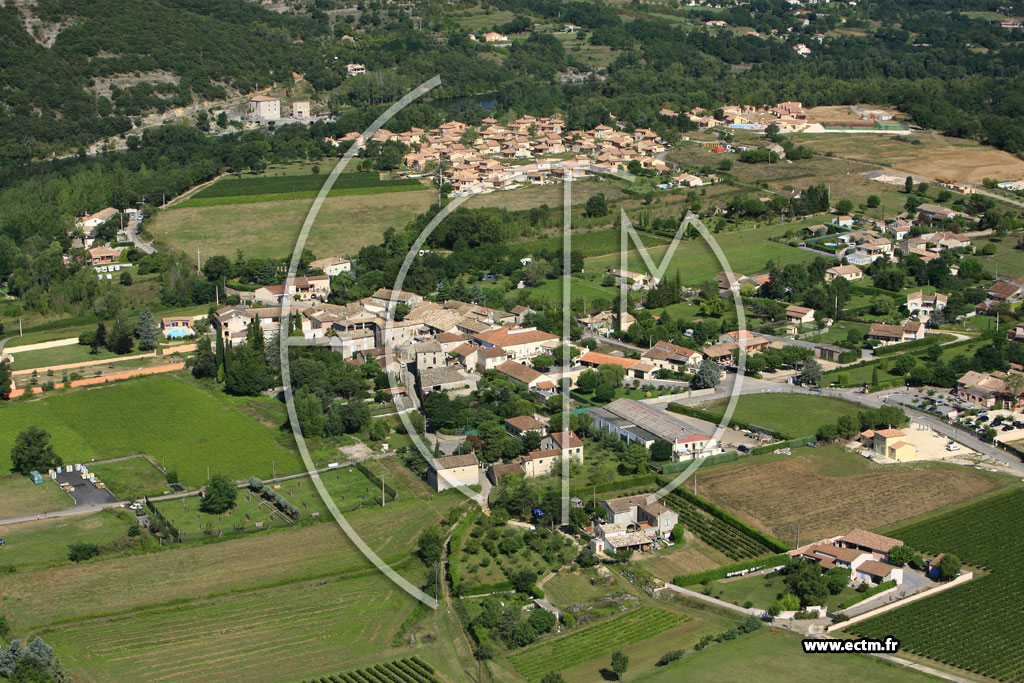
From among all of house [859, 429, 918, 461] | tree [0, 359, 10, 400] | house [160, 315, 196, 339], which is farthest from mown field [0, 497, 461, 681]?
house [160, 315, 196, 339]

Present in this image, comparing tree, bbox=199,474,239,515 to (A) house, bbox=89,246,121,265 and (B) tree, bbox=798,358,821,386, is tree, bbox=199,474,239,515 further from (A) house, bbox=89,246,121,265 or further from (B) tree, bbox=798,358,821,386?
(A) house, bbox=89,246,121,265

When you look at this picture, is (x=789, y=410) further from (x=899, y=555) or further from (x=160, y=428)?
(x=160, y=428)

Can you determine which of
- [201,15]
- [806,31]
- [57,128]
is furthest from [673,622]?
[806,31]

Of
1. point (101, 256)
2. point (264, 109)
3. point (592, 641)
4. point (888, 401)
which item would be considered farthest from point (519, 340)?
point (264, 109)

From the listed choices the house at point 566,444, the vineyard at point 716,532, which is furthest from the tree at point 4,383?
the vineyard at point 716,532

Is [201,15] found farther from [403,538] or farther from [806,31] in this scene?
[403,538]

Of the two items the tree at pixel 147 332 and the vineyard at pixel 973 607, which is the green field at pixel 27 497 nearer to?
the tree at pixel 147 332
